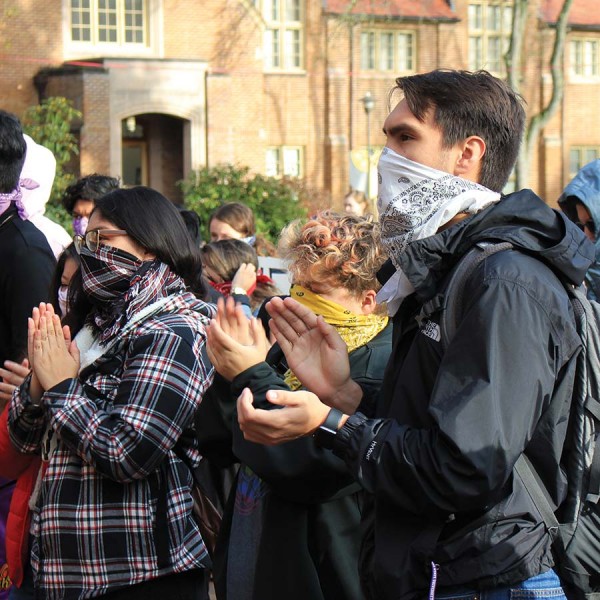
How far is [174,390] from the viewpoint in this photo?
349 centimetres

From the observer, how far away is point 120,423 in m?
3.40

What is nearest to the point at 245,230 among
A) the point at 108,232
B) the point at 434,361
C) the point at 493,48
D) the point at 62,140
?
the point at 108,232

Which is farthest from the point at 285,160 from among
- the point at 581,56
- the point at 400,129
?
the point at 400,129

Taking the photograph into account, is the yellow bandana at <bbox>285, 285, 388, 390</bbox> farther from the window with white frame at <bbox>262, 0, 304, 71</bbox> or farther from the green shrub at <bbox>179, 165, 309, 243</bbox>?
the window with white frame at <bbox>262, 0, 304, 71</bbox>

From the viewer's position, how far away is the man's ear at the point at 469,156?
8.47ft

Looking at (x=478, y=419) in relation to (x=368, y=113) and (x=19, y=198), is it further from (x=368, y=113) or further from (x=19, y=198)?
(x=368, y=113)

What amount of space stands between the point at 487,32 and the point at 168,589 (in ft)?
115

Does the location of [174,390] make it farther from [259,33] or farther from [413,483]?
[259,33]

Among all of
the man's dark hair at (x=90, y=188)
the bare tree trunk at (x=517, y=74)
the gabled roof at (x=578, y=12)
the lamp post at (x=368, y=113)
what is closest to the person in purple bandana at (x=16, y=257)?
the man's dark hair at (x=90, y=188)

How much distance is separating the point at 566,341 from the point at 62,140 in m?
20.9

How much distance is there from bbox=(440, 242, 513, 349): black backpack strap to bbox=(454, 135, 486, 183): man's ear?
32 cm

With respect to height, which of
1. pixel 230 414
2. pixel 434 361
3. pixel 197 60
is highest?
pixel 197 60

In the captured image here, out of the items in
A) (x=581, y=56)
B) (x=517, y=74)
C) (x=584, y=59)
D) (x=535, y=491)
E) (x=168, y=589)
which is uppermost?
(x=581, y=56)

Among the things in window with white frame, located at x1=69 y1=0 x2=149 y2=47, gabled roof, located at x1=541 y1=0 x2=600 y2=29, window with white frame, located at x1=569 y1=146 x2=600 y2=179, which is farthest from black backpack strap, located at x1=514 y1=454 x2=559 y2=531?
gabled roof, located at x1=541 y1=0 x2=600 y2=29
